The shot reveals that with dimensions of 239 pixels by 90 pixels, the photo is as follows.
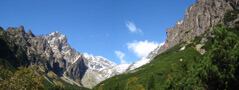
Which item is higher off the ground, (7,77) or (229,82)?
(7,77)

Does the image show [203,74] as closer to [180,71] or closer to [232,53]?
[232,53]

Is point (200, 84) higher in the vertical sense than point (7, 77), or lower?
lower

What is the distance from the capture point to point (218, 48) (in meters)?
58.9

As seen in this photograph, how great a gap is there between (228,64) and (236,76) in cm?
184

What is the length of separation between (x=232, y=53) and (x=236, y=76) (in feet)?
9.64

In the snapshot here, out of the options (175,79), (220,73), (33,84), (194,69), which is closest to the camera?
(220,73)

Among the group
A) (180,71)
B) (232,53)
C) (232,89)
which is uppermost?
(180,71)

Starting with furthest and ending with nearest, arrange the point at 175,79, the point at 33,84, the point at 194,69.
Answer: the point at 175,79, the point at 33,84, the point at 194,69

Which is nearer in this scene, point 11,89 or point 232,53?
point 232,53

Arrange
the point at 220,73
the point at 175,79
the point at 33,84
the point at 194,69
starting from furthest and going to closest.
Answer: the point at 175,79 < the point at 33,84 < the point at 194,69 < the point at 220,73

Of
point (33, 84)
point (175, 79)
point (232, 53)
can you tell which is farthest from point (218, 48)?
point (33, 84)

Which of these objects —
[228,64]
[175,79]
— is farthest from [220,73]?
[175,79]

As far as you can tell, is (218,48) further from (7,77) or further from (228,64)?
(7,77)

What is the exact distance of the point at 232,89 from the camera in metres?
57.8
